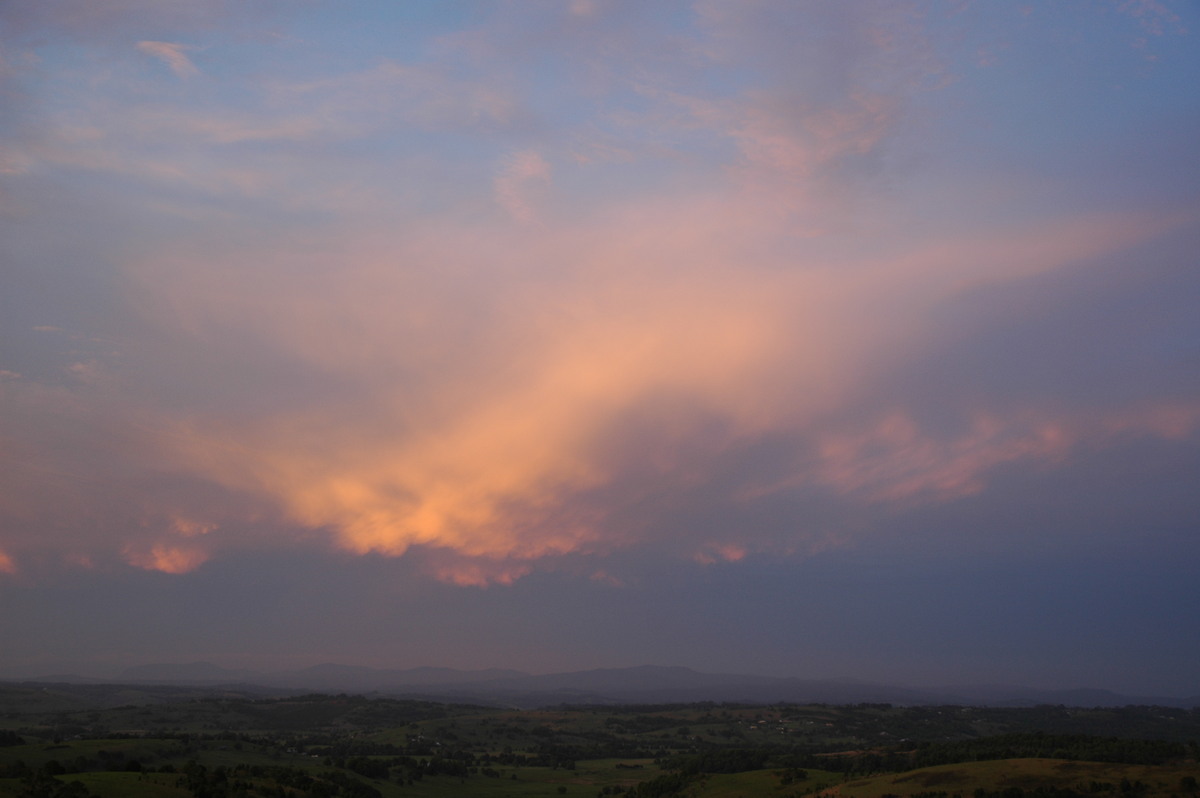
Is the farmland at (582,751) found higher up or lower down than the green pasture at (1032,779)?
lower down

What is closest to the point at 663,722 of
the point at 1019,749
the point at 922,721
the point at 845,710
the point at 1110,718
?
the point at 845,710

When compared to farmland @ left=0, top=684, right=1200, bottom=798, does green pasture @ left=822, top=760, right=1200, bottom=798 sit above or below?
above

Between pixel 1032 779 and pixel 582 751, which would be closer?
pixel 1032 779

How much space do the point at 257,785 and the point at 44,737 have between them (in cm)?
6744

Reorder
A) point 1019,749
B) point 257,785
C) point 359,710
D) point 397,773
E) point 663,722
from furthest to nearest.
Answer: point 359,710 < point 663,722 < point 397,773 < point 1019,749 < point 257,785

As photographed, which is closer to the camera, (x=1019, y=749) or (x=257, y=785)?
(x=257, y=785)

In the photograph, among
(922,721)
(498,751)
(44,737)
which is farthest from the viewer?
(922,721)

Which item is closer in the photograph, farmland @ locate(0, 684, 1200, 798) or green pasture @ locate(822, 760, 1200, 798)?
green pasture @ locate(822, 760, 1200, 798)

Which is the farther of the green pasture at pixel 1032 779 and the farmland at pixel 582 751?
the farmland at pixel 582 751

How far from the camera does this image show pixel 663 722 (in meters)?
139

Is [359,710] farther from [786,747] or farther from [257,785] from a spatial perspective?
[257,785]

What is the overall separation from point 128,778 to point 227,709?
116 metres

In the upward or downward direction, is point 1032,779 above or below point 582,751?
above

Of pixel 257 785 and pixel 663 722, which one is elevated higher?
pixel 257 785
